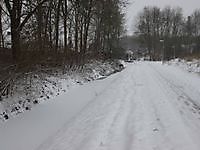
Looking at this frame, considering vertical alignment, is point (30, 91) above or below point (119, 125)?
above

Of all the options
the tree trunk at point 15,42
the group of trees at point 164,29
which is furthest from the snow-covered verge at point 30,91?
the group of trees at point 164,29

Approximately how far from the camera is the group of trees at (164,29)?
95562 millimetres

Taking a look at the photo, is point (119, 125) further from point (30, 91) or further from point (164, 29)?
point (164, 29)

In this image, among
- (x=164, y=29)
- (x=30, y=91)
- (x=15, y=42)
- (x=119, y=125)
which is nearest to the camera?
(x=119, y=125)

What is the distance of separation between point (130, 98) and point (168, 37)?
3492 inches

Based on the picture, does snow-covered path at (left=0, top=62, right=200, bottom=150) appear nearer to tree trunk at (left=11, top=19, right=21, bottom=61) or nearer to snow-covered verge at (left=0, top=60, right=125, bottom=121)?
snow-covered verge at (left=0, top=60, right=125, bottom=121)

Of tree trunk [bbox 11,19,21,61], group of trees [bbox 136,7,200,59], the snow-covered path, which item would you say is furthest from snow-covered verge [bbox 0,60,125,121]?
group of trees [bbox 136,7,200,59]

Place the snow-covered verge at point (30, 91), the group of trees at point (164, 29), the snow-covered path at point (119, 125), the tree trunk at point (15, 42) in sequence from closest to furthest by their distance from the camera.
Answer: the snow-covered path at point (119, 125) < the snow-covered verge at point (30, 91) < the tree trunk at point (15, 42) < the group of trees at point (164, 29)

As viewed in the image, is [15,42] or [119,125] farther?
[15,42]

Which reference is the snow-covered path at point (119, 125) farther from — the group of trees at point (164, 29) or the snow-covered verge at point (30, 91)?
the group of trees at point (164, 29)

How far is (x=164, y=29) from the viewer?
337 ft

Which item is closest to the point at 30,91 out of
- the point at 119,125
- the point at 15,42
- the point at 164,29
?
the point at 15,42

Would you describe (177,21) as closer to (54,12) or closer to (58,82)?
(54,12)

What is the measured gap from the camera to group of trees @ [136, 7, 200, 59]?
95.6 metres
